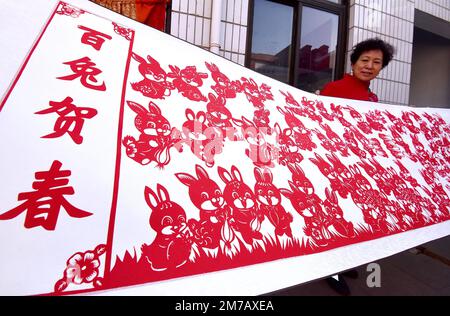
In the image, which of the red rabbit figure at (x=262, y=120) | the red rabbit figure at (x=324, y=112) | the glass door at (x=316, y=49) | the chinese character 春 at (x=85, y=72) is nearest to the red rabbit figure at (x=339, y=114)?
the red rabbit figure at (x=324, y=112)

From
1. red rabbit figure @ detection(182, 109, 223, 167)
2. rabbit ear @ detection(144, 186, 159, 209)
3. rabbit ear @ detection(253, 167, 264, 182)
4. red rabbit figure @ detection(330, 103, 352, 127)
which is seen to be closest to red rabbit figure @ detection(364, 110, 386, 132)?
red rabbit figure @ detection(330, 103, 352, 127)

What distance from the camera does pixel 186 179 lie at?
0.64 m

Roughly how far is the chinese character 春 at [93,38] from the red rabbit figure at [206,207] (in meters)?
0.47

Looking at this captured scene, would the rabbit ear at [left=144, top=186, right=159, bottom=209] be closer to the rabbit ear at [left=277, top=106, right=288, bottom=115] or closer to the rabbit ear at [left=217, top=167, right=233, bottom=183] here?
the rabbit ear at [left=217, top=167, right=233, bottom=183]

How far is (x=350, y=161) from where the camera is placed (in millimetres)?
955

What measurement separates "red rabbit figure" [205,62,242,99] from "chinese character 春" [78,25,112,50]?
0.36 m

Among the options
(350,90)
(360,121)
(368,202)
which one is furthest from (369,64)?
(368,202)

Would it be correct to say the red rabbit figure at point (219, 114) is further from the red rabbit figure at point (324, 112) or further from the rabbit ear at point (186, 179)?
the red rabbit figure at point (324, 112)

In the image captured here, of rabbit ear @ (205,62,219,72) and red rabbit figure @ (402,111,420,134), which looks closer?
rabbit ear @ (205,62,219,72)

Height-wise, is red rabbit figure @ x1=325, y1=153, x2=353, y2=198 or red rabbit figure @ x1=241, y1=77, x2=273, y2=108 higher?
red rabbit figure @ x1=241, y1=77, x2=273, y2=108

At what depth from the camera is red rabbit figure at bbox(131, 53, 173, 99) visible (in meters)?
0.72

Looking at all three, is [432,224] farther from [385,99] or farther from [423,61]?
[423,61]

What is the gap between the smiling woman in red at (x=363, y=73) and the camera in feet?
4.63

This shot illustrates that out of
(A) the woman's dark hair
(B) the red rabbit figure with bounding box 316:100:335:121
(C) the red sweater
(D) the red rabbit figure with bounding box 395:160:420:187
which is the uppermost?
(A) the woman's dark hair
